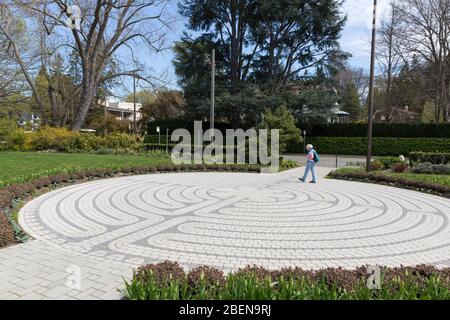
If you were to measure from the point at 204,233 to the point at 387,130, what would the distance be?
1152 inches

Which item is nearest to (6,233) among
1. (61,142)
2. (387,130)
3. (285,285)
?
(285,285)

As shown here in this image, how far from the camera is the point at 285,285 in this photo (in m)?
3.25

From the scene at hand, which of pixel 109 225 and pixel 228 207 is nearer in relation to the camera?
pixel 109 225

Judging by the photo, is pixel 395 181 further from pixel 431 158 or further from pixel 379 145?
pixel 379 145

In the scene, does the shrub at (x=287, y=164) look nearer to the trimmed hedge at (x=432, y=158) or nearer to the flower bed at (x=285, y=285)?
the trimmed hedge at (x=432, y=158)

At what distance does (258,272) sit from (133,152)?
20.9 m

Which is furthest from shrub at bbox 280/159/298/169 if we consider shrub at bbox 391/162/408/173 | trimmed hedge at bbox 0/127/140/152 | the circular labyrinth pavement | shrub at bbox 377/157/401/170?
trimmed hedge at bbox 0/127/140/152

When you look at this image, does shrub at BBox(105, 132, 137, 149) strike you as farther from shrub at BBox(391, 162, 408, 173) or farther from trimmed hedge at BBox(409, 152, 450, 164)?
trimmed hedge at BBox(409, 152, 450, 164)

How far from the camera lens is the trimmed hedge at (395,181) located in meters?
11.2

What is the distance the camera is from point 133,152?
2327 cm
